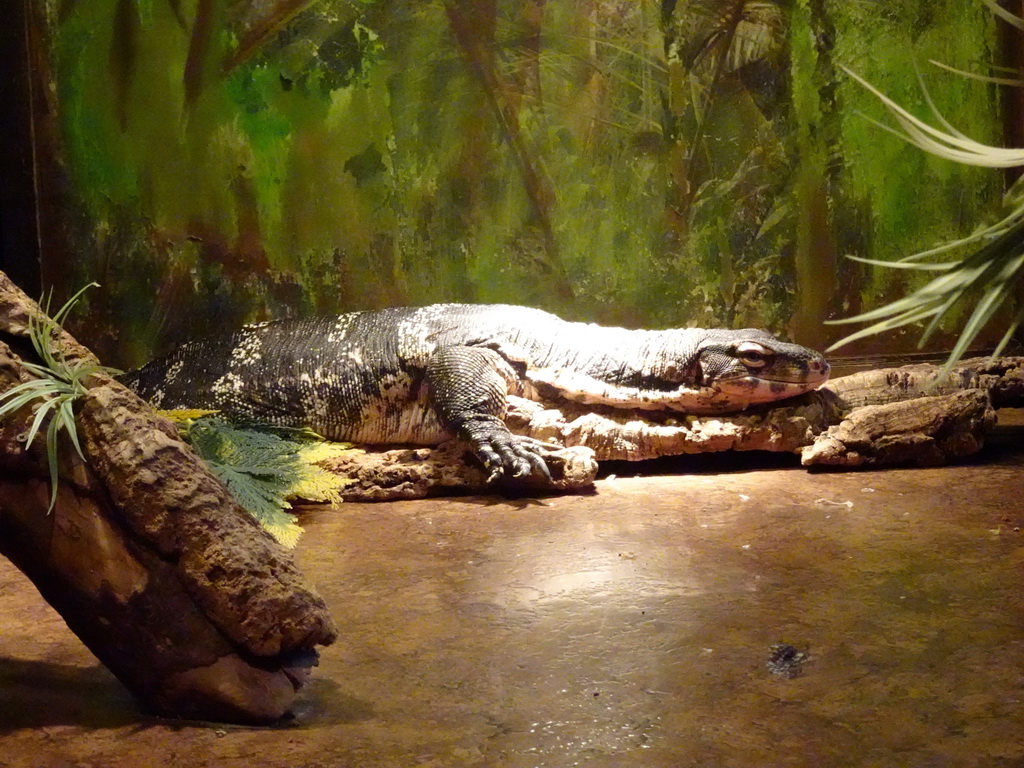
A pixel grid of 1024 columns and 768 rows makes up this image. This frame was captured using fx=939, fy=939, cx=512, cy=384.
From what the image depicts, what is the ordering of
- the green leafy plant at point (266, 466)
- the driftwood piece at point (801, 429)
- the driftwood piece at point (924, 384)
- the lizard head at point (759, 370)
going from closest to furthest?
the green leafy plant at point (266, 466) < the driftwood piece at point (801, 429) < the lizard head at point (759, 370) < the driftwood piece at point (924, 384)

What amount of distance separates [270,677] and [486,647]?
673mm

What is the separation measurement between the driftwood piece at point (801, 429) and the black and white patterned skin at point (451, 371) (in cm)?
12

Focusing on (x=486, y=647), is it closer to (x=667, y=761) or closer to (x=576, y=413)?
(x=667, y=761)

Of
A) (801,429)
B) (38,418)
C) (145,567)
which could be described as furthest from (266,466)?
(801,429)

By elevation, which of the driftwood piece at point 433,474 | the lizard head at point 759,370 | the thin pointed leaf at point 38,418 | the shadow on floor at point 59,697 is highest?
the thin pointed leaf at point 38,418

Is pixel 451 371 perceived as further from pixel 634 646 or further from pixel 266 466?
A: pixel 634 646

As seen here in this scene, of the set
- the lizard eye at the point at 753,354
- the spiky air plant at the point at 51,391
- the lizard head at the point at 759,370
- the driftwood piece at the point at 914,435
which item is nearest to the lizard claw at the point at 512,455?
the lizard head at the point at 759,370

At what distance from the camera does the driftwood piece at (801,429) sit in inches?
180

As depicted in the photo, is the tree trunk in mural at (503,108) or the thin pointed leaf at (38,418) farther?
the tree trunk in mural at (503,108)

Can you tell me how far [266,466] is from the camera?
4.32 m

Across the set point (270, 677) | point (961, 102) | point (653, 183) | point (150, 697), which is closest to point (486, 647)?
point (270, 677)

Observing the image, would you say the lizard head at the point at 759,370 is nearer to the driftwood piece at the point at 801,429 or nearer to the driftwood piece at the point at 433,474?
the driftwood piece at the point at 801,429

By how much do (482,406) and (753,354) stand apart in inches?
55.8

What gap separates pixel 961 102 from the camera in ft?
20.8
